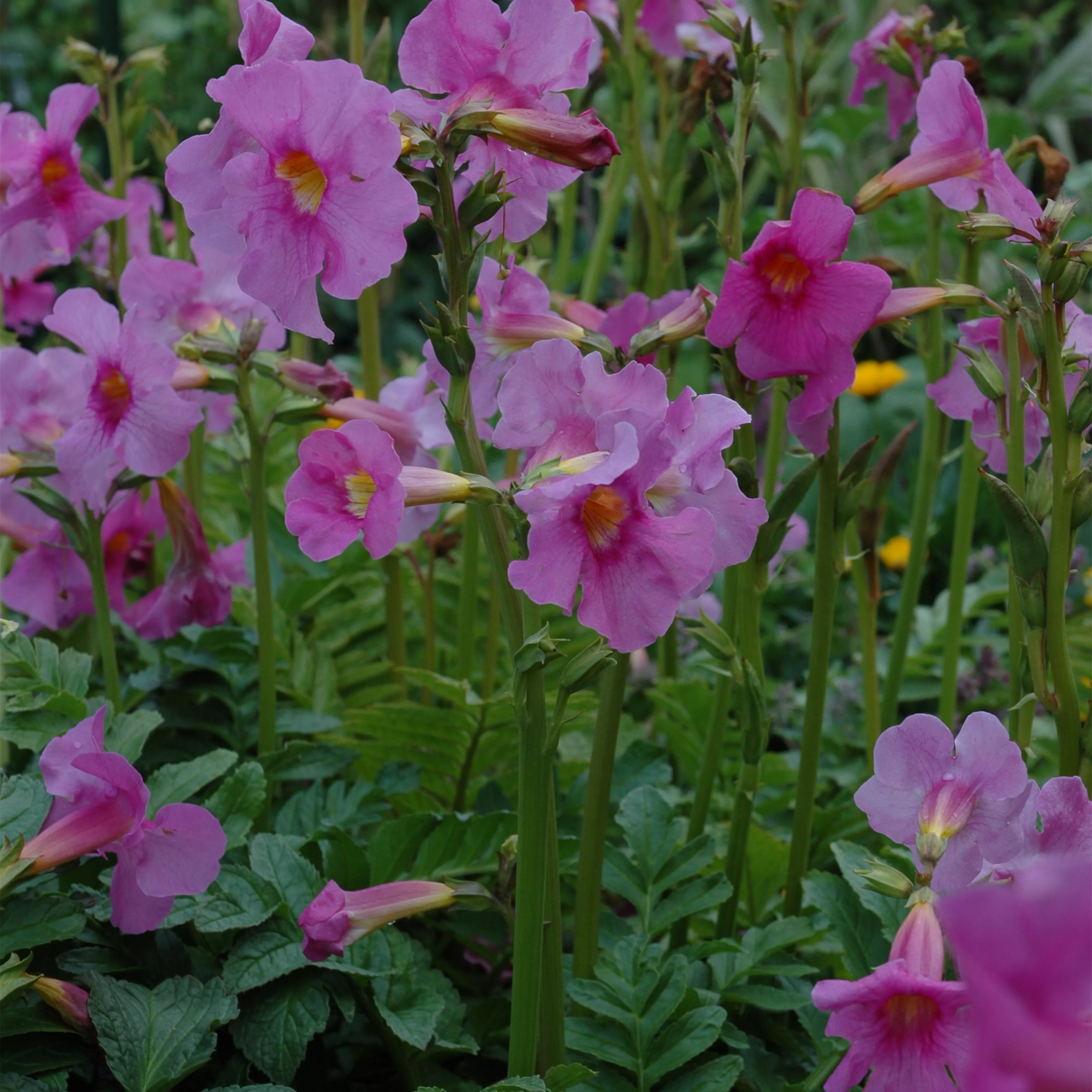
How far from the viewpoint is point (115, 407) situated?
855 mm

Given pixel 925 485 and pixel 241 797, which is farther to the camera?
pixel 925 485

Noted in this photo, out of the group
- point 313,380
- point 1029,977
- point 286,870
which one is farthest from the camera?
point 313,380

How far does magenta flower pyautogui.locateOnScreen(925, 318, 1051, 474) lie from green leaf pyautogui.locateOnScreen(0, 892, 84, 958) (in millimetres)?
666

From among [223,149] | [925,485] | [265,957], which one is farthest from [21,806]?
[925,485]

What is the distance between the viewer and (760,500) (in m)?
0.64

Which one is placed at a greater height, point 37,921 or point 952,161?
point 952,161

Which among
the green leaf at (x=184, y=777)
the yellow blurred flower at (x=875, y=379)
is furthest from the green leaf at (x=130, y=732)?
the yellow blurred flower at (x=875, y=379)

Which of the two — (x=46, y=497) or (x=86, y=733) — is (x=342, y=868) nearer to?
(x=86, y=733)

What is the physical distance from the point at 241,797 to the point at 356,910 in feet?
0.72

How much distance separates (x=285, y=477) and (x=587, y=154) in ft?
3.21

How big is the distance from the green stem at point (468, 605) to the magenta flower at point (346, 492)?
0.56m

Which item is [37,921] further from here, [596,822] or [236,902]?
[596,822]

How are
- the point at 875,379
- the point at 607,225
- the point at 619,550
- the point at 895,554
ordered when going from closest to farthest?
1. the point at 619,550
2. the point at 607,225
3. the point at 895,554
4. the point at 875,379

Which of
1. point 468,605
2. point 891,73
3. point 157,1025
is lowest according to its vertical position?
point 468,605
